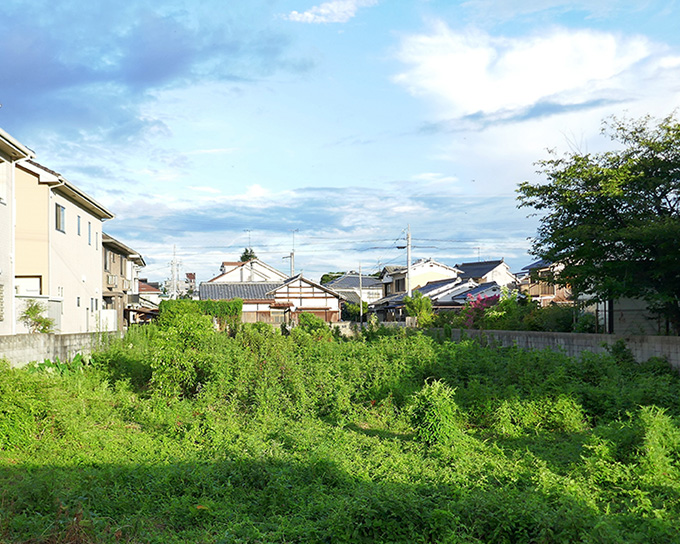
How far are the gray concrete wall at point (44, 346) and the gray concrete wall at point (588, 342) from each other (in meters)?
9.88

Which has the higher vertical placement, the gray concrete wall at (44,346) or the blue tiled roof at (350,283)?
the blue tiled roof at (350,283)

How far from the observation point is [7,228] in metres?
13.3

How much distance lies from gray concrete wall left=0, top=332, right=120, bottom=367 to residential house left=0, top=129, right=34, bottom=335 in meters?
1.13

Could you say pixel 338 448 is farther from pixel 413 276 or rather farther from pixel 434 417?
pixel 413 276

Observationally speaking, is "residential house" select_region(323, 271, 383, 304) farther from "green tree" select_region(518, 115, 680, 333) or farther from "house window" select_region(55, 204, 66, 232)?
"green tree" select_region(518, 115, 680, 333)

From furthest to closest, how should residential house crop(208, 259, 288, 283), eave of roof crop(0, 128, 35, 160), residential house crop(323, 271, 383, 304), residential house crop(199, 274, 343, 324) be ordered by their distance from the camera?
residential house crop(323, 271, 383, 304) → residential house crop(208, 259, 288, 283) → residential house crop(199, 274, 343, 324) → eave of roof crop(0, 128, 35, 160)

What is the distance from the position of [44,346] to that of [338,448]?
7557 mm

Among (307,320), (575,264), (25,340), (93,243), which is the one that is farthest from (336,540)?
(307,320)

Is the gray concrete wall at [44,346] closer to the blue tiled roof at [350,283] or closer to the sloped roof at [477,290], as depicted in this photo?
the sloped roof at [477,290]

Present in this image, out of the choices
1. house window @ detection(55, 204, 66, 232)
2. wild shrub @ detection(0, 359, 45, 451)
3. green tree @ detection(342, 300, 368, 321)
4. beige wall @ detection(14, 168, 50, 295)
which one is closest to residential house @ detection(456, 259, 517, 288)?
green tree @ detection(342, 300, 368, 321)

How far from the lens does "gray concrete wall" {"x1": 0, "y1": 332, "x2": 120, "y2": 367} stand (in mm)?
10422

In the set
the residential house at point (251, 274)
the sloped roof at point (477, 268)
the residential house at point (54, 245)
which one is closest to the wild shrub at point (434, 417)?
the residential house at point (54, 245)

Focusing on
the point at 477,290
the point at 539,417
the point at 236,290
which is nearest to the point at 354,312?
the point at 236,290

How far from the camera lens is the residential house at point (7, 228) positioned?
42.0 feet
